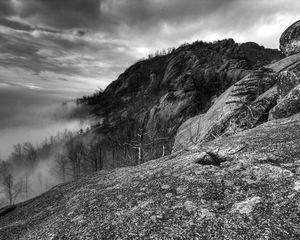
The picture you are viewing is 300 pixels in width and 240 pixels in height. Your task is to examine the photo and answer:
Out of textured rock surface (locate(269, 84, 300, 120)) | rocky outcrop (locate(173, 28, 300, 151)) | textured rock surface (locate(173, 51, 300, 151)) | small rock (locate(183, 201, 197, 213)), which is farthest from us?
textured rock surface (locate(173, 51, 300, 151))

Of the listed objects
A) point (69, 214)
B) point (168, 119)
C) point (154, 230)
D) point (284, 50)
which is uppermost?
point (284, 50)

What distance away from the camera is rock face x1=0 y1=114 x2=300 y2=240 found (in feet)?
17.1

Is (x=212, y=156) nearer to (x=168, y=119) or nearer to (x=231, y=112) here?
(x=231, y=112)

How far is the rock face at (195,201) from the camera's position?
5227 mm

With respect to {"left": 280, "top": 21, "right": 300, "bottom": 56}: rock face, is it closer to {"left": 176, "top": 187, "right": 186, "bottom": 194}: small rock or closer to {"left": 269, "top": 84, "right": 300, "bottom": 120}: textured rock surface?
{"left": 269, "top": 84, "right": 300, "bottom": 120}: textured rock surface

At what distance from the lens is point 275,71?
76.8 feet

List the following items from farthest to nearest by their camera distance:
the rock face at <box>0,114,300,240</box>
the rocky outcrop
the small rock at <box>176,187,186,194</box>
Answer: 1. the rocky outcrop
2. the small rock at <box>176,187,186,194</box>
3. the rock face at <box>0,114,300,240</box>

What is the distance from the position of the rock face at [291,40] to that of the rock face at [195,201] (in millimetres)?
16164

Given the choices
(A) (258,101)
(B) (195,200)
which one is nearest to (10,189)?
(A) (258,101)

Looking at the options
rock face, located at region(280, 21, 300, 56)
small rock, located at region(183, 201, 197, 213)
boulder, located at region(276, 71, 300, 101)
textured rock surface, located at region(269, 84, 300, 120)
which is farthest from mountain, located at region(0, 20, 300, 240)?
rock face, located at region(280, 21, 300, 56)

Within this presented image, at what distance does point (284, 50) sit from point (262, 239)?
23.9 meters

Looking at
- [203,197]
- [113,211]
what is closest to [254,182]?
[203,197]

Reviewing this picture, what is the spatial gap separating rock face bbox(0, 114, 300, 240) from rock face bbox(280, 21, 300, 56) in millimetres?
16164

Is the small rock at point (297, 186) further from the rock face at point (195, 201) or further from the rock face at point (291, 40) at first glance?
the rock face at point (291, 40)
